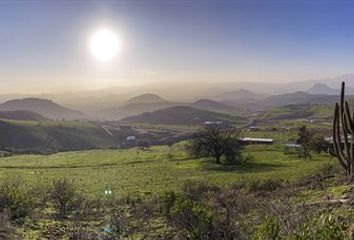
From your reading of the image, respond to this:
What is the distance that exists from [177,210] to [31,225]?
778cm

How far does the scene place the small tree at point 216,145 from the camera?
68.1m

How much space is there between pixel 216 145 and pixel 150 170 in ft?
43.2

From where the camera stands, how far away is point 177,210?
1560 cm

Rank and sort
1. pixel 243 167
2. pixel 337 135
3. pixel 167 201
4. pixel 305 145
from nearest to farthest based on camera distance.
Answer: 1. pixel 337 135
2. pixel 167 201
3. pixel 243 167
4. pixel 305 145

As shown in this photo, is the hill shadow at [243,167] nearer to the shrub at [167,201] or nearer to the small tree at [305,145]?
the small tree at [305,145]

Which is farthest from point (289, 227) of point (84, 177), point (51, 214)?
point (84, 177)

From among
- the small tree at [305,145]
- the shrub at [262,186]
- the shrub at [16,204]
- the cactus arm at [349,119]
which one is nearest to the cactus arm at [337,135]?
the cactus arm at [349,119]

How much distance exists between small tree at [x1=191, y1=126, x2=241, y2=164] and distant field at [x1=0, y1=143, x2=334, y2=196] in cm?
179

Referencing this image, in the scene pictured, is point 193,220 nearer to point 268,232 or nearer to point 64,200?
point 268,232

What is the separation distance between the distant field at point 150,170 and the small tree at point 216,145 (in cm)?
179

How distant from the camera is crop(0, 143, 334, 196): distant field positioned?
45000 mm

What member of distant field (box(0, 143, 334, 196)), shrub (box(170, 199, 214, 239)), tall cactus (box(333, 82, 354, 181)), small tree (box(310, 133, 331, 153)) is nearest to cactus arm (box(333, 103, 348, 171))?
tall cactus (box(333, 82, 354, 181))

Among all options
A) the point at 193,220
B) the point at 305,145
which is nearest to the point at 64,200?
the point at 193,220

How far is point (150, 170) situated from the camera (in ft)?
202
